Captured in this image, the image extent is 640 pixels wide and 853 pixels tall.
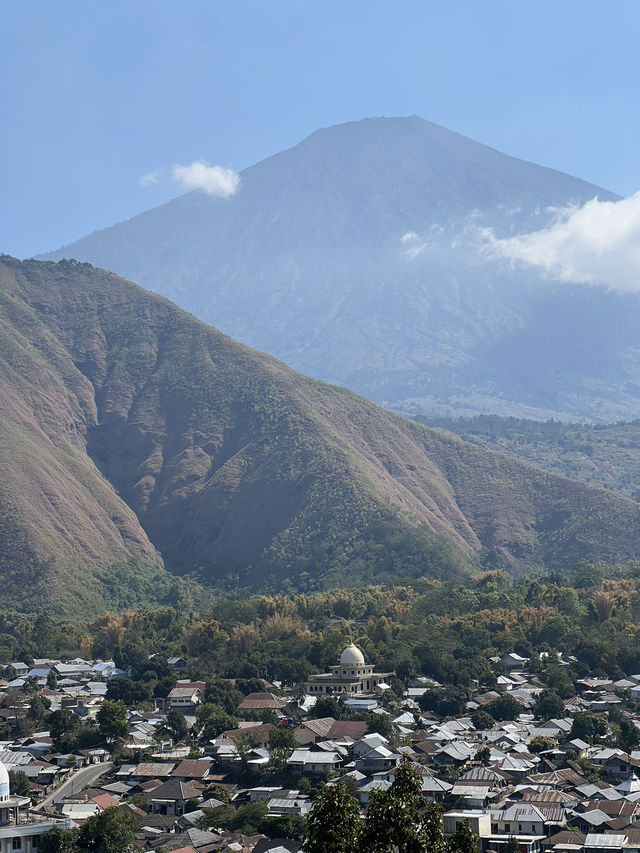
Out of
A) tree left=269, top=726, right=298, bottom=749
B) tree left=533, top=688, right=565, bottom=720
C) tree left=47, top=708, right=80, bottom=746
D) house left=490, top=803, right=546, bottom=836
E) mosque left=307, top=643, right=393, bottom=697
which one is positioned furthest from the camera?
mosque left=307, top=643, right=393, bottom=697

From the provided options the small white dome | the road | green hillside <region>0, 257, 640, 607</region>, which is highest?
green hillside <region>0, 257, 640, 607</region>

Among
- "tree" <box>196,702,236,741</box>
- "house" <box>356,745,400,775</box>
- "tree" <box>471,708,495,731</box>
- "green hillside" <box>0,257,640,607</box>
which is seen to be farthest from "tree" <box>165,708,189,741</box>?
"green hillside" <box>0,257,640,607</box>

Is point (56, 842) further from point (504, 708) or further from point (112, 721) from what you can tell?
point (504, 708)

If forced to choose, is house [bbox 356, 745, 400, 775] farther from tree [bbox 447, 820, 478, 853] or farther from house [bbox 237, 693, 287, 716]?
tree [bbox 447, 820, 478, 853]

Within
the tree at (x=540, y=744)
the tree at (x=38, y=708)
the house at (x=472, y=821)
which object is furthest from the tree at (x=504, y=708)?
the tree at (x=38, y=708)

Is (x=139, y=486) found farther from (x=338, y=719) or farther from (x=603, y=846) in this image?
(x=603, y=846)

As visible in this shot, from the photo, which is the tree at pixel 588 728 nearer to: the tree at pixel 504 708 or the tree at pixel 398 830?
the tree at pixel 504 708
